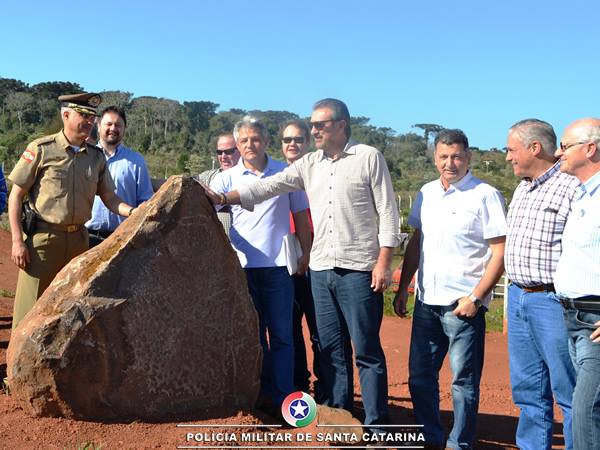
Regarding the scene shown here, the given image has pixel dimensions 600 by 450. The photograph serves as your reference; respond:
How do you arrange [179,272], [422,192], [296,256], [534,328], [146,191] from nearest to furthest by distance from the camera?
[534,328] → [179,272] → [422,192] → [296,256] → [146,191]

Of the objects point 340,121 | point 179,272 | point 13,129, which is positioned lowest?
point 179,272

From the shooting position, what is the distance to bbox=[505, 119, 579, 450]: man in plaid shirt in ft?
11.7

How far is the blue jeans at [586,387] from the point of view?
9.94 feet

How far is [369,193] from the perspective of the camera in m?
4.00

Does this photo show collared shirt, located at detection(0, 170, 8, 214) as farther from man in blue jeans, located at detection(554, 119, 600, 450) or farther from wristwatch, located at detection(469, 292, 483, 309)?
man in blue jeans, located at detection(554, 119, 600, 450)

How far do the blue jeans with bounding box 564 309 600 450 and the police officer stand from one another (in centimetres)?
297

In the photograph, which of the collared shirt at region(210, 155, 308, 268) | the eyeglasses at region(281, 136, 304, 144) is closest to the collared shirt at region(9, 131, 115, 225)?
the collared shirt at region(210, 155, 308, 268)

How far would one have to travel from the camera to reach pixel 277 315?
4.29 metres

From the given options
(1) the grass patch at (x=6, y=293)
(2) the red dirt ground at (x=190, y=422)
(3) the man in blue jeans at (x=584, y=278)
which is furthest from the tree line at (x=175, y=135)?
(3) the man in blue jeans at (x=584, y=278)

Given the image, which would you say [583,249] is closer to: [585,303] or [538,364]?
[585,303]

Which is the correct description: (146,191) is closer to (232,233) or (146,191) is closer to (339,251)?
(232,233)

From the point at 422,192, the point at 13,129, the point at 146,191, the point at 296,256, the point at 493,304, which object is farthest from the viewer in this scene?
the point at 13,129

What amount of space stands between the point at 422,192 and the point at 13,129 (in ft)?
130

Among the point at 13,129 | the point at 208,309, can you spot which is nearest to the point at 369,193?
the point at 208,309
